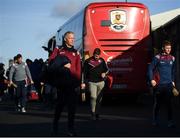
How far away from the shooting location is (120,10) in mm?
21891

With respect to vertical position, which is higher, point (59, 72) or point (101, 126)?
point (59, 72)

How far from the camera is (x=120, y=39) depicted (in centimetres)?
2184

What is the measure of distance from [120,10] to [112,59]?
1751 mm

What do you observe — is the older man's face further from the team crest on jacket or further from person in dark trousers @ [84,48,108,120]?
the team crest on jacket

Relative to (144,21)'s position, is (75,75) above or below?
below

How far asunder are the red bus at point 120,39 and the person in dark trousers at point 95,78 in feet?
17.0

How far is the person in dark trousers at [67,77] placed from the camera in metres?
11.7

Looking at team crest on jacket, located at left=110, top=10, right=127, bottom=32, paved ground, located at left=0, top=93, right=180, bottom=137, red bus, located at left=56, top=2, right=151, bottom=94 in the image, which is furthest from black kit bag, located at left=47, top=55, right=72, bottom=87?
team crest on jacket, located at left=110, top=10, right=127, bottom=32

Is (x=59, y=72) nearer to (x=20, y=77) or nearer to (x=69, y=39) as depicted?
(x=69, y=39)

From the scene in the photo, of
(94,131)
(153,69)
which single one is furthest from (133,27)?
(94,131)

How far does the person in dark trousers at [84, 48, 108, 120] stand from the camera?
53.0 feet

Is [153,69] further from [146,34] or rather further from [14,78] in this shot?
[146,34]

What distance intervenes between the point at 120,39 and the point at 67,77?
1035 centimetres

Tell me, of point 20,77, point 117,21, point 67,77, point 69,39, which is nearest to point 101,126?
point 67,77
